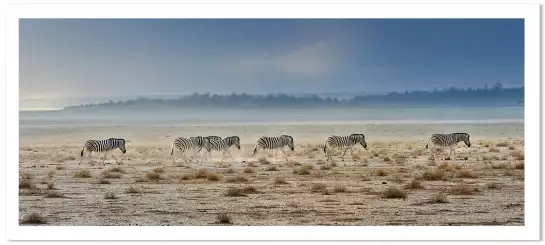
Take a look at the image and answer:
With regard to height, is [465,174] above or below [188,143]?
below

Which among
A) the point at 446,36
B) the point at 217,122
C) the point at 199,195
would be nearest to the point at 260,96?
the point at 217,122

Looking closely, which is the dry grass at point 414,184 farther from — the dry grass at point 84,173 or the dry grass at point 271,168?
the dry grass at point 84,173

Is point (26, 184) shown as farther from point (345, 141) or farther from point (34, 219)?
point (345, 141)

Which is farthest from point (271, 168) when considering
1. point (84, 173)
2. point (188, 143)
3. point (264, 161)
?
point (84, 173)

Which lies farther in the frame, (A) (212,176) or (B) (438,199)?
(A) (212,176)

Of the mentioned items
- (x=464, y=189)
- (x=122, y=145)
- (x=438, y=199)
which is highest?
(x=122, y=145)

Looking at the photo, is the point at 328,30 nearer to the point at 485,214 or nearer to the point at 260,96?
the point at 260,96

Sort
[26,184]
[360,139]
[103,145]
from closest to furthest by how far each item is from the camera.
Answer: [26,184]
[103,145]
[360,139]
